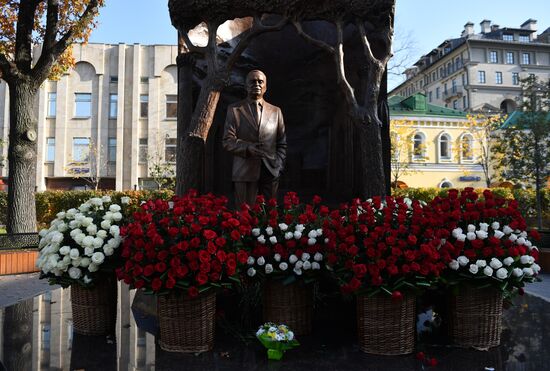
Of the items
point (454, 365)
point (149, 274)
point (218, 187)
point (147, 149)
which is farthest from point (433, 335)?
point (147, 149)

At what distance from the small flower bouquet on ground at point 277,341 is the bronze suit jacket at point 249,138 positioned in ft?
8.06

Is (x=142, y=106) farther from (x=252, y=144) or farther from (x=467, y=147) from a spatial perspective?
(x=252, y=144)

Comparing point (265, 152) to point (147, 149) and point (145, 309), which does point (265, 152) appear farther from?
point (147, 149)

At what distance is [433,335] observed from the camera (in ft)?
14.4

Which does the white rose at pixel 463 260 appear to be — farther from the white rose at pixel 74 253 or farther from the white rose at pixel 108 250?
the white rose at pixel 74 253

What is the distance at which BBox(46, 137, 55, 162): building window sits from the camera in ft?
119

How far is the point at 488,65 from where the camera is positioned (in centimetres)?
6028

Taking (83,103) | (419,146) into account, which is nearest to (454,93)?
(419,146)

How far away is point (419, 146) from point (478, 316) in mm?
→ 35614

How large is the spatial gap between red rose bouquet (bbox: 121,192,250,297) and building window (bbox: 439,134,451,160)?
3823 centimetres

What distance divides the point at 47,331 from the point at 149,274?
194cm

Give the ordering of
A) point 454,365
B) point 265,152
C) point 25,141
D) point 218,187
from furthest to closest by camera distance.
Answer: point 25,141 < point 218,187 < point 265,152 < point 454,365

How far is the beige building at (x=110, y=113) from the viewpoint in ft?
118

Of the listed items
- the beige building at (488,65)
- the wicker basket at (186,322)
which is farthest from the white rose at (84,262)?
the beige building at (488,65)
